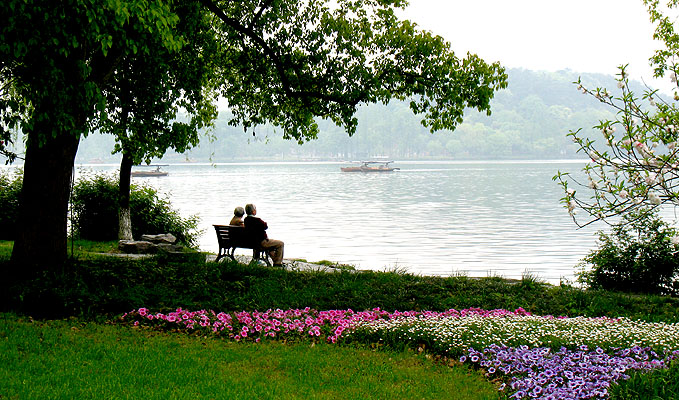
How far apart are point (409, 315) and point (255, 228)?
503 cm

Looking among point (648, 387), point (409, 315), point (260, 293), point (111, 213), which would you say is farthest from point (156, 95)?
point (648, 387)

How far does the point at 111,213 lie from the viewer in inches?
719

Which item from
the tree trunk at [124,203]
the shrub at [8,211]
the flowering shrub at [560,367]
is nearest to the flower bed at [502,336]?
the flowering shrub at [560,367]

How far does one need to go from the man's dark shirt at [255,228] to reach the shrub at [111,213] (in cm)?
650

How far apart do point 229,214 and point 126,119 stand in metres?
22.4

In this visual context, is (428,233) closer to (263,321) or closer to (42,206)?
(42,206)

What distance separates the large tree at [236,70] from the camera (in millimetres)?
7934

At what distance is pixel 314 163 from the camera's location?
635ft

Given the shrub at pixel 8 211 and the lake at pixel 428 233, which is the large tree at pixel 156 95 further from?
the shrub at pixel 8 211

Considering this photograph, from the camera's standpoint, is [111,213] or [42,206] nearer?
[42,206]

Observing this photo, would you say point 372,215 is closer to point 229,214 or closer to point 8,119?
point 229,214

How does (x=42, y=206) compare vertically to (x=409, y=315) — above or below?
above

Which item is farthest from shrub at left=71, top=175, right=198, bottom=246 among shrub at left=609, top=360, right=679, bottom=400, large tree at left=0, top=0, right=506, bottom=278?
shrub at left=609, top=360, right=679, bottom=400

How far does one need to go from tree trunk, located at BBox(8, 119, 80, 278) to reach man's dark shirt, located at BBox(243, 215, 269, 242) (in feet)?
12.5
